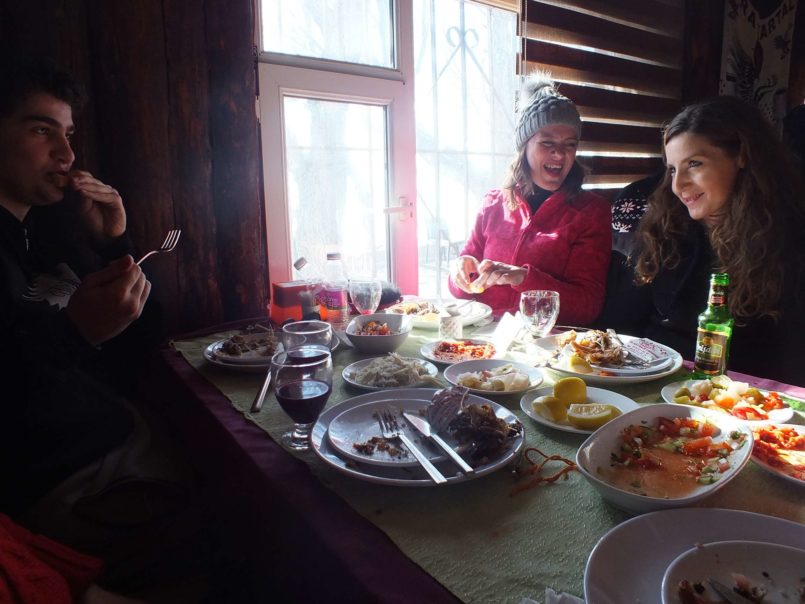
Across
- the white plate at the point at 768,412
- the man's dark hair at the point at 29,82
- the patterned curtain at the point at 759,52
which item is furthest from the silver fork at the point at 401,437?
the patterned curtain at the point at 759,52

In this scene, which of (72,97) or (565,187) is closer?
(72,97)

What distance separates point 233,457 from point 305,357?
220 millimetres

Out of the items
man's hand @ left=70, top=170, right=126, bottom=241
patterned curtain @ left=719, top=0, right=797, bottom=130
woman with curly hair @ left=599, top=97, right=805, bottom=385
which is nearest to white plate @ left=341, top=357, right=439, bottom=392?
man's hand @ left=70, top=170, right=126, bottom=241

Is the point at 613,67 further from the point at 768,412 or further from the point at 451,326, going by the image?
the point at 768,412

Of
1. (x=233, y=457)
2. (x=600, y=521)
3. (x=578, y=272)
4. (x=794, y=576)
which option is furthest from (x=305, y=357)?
(x=578, y=272)

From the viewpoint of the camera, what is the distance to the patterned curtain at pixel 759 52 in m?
3.71

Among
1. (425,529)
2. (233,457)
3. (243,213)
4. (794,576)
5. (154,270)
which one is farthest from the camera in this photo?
(243,213)

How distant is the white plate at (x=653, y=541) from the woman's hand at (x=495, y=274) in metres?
1.24

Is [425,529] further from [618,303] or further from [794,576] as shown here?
[618,303]

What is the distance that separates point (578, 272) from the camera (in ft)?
6.87

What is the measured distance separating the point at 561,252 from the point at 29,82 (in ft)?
6.18

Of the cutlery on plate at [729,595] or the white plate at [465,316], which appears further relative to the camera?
the white plate at [465,316]

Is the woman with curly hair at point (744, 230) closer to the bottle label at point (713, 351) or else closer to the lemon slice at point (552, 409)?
the bottle label at point (713, 351)

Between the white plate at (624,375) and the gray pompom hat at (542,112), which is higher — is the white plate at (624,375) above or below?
below
